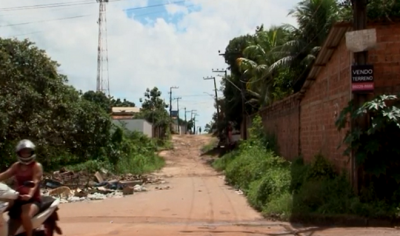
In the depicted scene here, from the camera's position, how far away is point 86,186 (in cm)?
2459

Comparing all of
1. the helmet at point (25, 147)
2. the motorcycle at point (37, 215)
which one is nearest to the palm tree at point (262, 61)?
the motorcycle at point (37, 215)

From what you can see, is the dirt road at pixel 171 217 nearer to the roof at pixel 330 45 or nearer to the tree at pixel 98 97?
the roof at pixel 330 45

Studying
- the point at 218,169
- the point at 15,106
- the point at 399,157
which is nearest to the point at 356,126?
the point at 399,157

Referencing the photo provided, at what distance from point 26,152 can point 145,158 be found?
3237 centimetres

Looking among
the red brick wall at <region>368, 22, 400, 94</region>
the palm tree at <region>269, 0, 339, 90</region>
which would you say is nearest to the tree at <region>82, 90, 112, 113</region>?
the palm tree at <region>269, 0, 339, 90</region>

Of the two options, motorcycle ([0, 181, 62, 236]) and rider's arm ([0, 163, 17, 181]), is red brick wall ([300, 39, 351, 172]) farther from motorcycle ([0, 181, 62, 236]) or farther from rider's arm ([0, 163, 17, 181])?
rider's arm ([0, 163, 17, 181])

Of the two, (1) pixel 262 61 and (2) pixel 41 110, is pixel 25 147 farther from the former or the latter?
(1) pixel 262 61

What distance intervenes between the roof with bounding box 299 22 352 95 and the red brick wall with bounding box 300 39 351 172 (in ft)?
0.44

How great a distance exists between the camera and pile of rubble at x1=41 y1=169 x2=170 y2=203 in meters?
20.6

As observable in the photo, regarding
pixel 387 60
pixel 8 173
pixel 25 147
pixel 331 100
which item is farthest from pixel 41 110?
pixel 25 147

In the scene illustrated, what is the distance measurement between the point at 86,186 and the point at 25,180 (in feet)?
57.4

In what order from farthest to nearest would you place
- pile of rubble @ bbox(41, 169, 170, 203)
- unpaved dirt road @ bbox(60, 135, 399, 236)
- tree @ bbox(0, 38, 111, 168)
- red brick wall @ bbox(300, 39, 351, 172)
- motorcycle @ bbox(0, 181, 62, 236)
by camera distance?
tree @ bbox(0, 38, 111, 168)
pile of rubble @ bbox(41, 169, 170, 203)
red brick wall @ bbox(300, 39, 351, 172)
unpaved dirt road @ bbox(60, 135, 399, 236)
motorcycle @ bbox(0, 181, 62, 236)

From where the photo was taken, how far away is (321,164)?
46.0 feet

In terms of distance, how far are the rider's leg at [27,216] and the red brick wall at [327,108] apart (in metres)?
7.84
